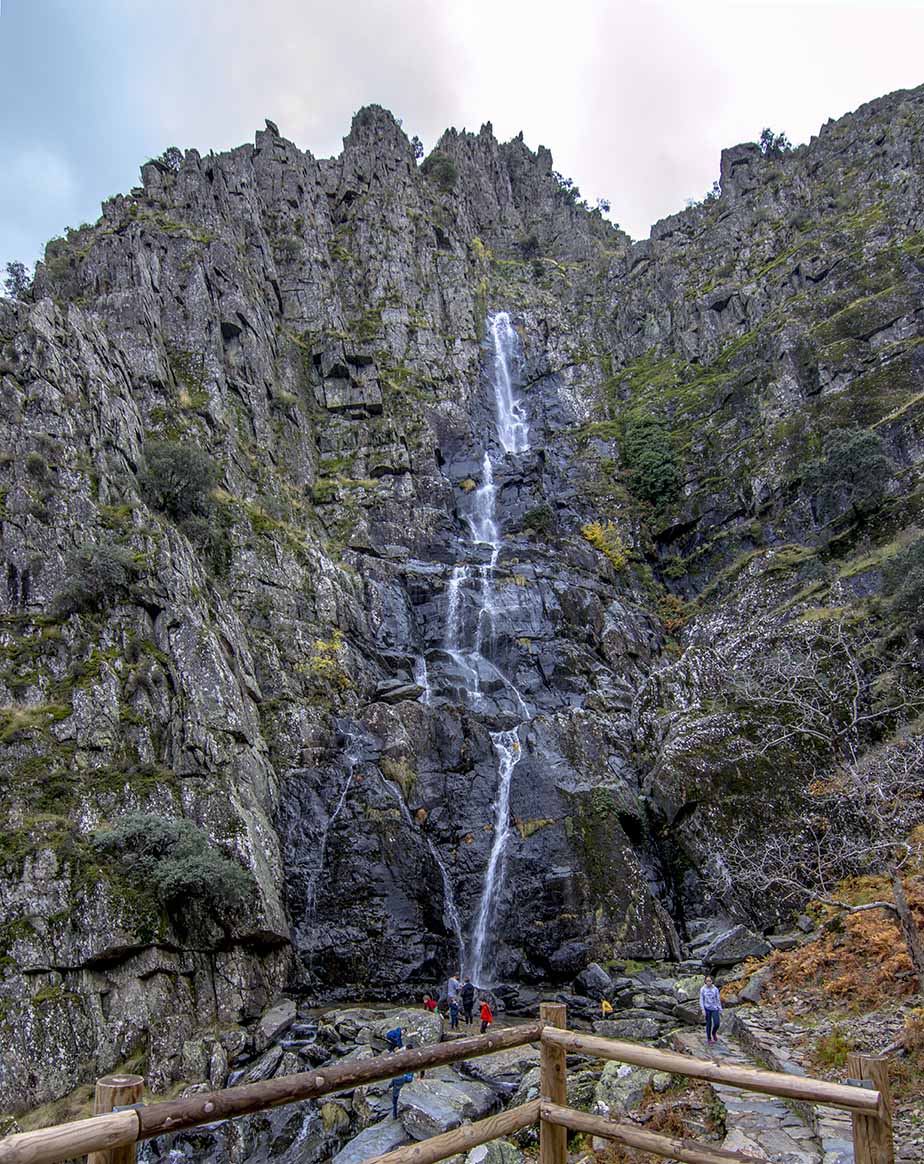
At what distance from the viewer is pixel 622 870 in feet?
75.0

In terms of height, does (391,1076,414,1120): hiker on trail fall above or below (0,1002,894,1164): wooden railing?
below

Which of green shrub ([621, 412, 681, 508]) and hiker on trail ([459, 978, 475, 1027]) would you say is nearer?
hiker on trail ([459, 978, 475, 1027])

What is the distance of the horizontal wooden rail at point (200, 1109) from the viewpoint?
8.91 feet

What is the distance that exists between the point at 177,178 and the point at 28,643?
1678 inches

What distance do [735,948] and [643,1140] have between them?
16.9 m

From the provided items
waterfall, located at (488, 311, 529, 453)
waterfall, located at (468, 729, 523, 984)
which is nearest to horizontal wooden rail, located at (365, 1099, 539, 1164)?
waterfall, located at (468, 729, 523, 984)

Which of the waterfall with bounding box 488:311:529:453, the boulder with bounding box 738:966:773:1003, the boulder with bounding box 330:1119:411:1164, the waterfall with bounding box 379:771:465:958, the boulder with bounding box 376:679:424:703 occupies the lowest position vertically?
the boulder with bounding box 330:1119:411:1164

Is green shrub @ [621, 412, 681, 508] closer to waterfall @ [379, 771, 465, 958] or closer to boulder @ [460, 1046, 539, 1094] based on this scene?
waterfall @ [379, 771, 465, 958]

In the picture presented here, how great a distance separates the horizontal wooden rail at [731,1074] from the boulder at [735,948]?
16212 mm

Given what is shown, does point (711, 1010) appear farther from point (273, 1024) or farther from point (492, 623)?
point (492, 623)

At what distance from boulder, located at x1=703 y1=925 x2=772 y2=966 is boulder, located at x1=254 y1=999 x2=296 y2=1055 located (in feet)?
36.1

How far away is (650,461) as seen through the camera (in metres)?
48.6

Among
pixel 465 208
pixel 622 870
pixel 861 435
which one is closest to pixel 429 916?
pixel 622 870

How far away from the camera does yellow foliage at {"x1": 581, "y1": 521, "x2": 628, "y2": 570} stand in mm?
44125
